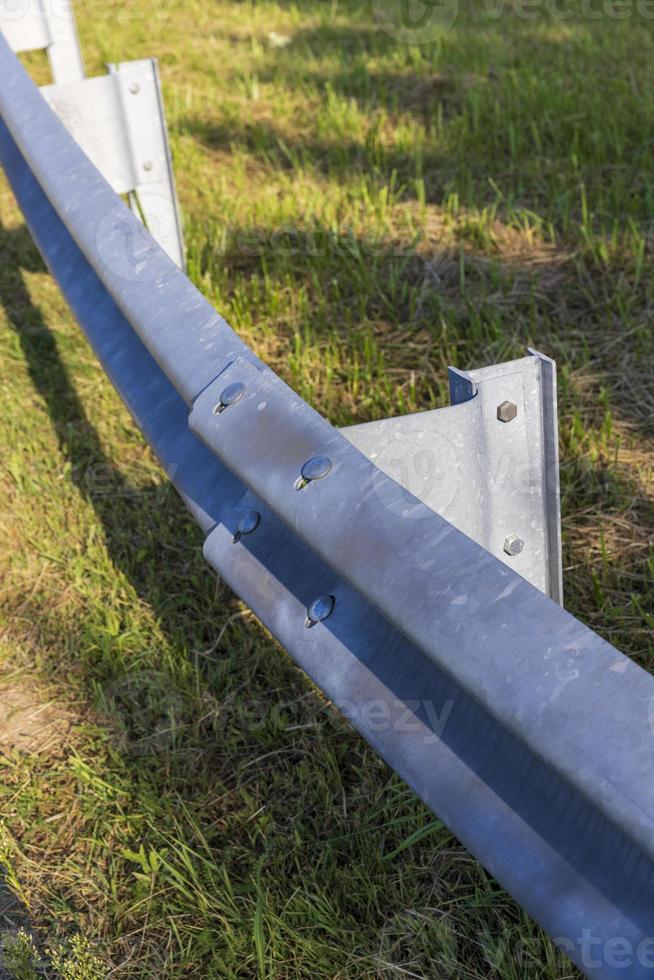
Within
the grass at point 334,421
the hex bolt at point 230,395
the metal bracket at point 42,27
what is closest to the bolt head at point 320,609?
the hex bolt at point 230,395

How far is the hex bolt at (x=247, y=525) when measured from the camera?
1782 millimetres

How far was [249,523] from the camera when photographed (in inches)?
70.3

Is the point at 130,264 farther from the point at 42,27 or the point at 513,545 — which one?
the point at 42,27

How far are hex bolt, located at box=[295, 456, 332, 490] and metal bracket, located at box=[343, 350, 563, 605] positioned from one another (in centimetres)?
17

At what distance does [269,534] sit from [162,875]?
32.3 inches

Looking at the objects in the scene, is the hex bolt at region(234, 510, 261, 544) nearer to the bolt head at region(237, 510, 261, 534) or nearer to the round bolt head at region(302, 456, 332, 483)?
the bolt head at region(237, 510, 261, 534)

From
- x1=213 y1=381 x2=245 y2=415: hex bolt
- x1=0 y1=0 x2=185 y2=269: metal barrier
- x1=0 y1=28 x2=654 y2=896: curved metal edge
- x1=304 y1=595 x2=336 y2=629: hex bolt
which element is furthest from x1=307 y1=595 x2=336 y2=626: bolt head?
x1=0 y1=0 x2=185 y2=269: metal barrier

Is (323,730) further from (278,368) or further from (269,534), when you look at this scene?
(278,368)

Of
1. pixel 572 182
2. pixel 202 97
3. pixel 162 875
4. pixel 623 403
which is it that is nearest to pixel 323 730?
pixel 162 875

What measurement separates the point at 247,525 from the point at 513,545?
44cm

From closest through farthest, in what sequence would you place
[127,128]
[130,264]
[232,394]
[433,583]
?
[433,583]
[232,394]
[130,264]
[127,128]

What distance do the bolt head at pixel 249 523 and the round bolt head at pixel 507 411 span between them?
0.42 metres

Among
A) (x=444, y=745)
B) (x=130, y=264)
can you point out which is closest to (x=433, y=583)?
(x=444, y=745)

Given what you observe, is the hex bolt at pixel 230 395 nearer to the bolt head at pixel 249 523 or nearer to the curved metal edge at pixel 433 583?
the curved metal edge at pixel 433 583
